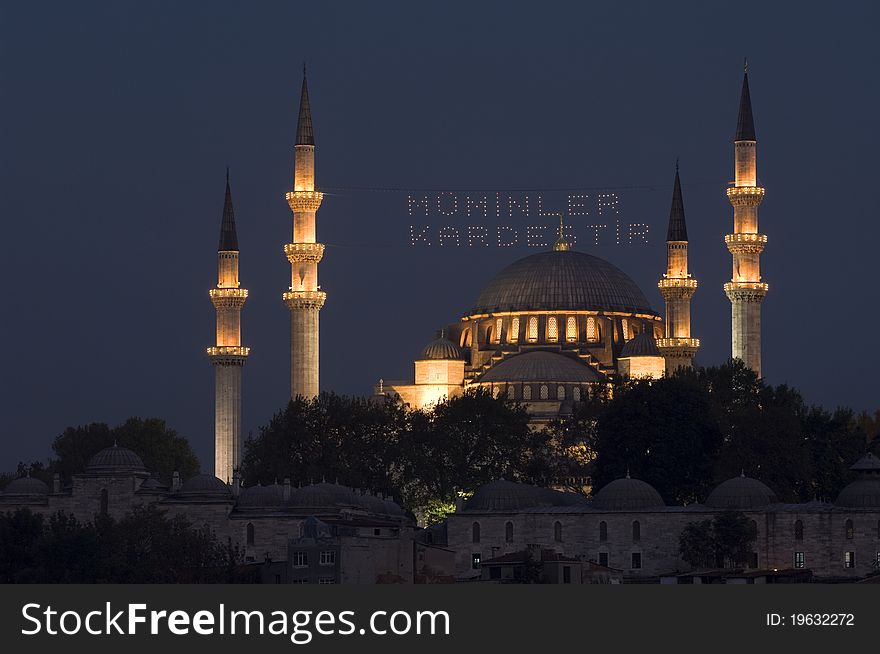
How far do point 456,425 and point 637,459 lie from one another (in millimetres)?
10772

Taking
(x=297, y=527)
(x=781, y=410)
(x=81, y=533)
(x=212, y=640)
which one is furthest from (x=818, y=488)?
(x=212, y=640)

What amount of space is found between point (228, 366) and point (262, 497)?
21.7 m

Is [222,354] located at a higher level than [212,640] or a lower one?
higher

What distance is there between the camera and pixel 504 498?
11450 cm

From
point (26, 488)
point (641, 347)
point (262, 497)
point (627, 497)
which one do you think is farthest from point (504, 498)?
point (641, 347)

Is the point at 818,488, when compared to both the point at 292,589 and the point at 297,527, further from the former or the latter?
the point at 292,589

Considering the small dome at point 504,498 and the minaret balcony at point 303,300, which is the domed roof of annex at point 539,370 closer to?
the minaret balcony at point 303,300

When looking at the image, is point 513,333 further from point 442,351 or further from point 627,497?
point 627,497

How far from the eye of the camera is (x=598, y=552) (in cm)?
11188

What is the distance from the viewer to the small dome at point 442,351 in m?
149

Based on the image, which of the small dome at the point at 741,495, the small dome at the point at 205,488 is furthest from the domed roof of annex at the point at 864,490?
the small dome at the point at 205,488

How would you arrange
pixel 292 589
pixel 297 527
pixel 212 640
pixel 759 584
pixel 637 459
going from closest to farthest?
pixel 212 640
pixel 292 589
pixel 759 584
pixel 297 527
pixel 637 459

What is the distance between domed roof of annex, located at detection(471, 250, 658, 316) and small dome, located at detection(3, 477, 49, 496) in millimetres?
39506

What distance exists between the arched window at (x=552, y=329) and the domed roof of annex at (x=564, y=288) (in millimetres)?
613
